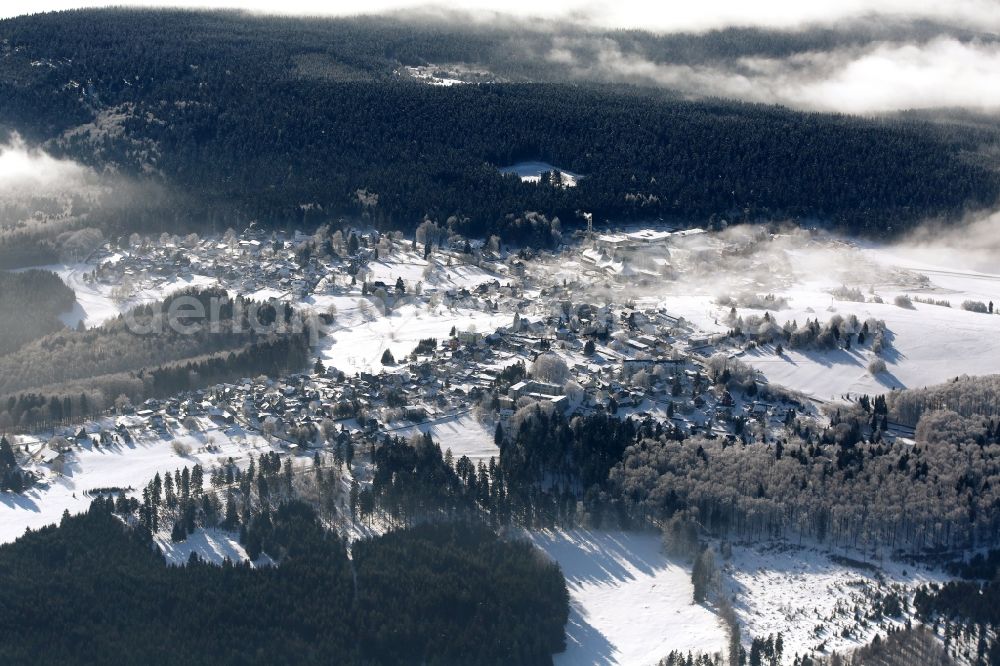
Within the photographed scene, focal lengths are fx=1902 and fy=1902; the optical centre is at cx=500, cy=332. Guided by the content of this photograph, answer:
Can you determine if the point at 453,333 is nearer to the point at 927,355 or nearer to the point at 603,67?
the point at 927,355

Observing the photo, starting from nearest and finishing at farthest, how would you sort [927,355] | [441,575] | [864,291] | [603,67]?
1. [441,575]
2. [927,355]
3. [864,291]
4. [603,67]

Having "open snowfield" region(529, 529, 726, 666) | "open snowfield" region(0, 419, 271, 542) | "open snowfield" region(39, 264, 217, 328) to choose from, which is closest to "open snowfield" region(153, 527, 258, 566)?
"open snowfield" region(0, 419, 271, 542)

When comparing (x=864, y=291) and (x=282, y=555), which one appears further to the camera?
(x=864, y=291)

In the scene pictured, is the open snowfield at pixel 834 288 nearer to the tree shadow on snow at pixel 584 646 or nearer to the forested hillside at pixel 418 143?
the forested hillside at pixel 418 143

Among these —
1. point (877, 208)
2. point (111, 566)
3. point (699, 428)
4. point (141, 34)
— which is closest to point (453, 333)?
point (699, 428)

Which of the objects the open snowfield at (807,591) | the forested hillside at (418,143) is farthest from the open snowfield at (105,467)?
the forested hillside at (418,143)

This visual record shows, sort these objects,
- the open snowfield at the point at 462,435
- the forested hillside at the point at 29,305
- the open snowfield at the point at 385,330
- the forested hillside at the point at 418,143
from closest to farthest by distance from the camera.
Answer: the open snowfield at the point at 462,435, the open snowfield at the point at 385,330, the forested hillside at the point at 29,305, the forested hillside at the point at 418,143

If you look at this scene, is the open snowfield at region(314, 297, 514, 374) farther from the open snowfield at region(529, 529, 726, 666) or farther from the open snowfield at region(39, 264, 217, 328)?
the open snowfield at region(529, 529, 726, 666)
